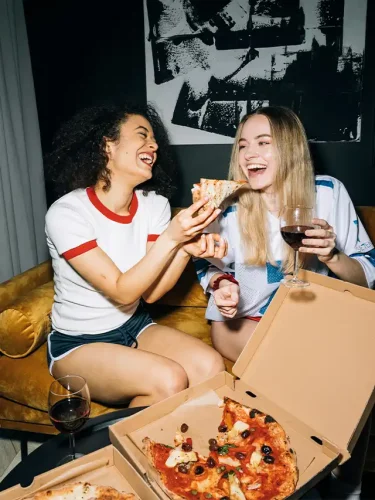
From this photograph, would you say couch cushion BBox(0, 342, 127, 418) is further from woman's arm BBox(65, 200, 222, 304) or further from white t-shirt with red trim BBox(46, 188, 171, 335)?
woman's arm BBox(65, 200, 222, 304)

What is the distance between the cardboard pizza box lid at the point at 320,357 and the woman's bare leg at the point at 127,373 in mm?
542

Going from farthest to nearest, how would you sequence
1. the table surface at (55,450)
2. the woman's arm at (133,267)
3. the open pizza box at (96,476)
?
the woman's arm at (133,267), the table surface at (55,450), the open pizza box at (96,476)

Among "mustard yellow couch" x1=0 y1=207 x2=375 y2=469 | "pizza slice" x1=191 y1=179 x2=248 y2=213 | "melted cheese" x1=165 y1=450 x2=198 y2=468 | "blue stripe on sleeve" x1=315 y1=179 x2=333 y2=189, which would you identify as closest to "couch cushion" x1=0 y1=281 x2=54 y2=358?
"mustard yellow couch" x1=0 y1=207 x2=375 y2=469

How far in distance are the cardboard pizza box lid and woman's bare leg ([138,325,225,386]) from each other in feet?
2.13

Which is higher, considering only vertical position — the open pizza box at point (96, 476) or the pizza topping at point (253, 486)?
the open pizza box at point (96, 476)

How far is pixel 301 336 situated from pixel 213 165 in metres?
2.38

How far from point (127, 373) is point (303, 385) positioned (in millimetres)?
846

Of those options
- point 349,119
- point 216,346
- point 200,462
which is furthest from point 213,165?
point 200,462

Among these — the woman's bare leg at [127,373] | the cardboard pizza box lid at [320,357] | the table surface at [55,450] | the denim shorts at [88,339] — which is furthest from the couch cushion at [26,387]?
the cardboard pizza box lid at [320,357]

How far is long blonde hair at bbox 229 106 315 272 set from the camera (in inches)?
81.0

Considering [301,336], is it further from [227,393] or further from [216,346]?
[216,346]

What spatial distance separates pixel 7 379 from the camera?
2127mm

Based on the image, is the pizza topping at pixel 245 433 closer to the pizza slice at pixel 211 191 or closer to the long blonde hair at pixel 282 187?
the pizza slice at pixel 211 191

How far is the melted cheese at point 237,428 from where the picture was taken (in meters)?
1.11
